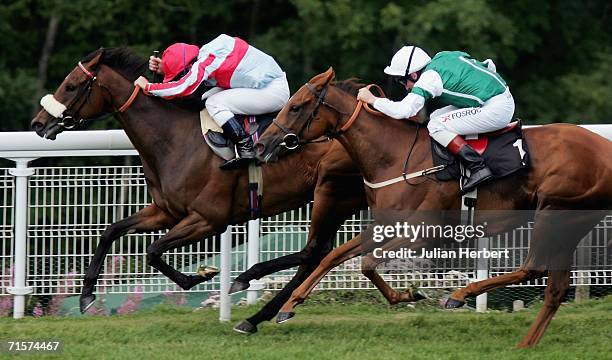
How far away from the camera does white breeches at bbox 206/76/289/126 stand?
850cm

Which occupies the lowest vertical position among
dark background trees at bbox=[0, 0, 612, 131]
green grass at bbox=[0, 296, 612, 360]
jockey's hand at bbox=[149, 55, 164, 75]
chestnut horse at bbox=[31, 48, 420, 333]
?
green grass at bbox=[0, 296, 612, 360]

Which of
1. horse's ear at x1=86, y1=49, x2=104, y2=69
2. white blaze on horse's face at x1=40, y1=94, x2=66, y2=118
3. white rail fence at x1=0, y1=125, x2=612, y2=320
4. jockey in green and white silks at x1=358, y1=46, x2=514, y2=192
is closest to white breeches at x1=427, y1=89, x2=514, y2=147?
jockey in green and white silks at x1=358, y1=46, x2=514, y2=192

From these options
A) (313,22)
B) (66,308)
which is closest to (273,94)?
(66,308)

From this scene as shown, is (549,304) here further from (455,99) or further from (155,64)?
(155,64)

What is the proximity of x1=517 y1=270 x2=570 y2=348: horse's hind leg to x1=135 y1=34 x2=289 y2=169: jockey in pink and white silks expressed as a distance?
2.06 m

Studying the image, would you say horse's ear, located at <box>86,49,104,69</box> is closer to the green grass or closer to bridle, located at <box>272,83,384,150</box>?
bridle, located at <box>272,83,384,150</box>

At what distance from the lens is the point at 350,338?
26.9 feet

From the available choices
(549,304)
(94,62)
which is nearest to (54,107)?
(94,62)

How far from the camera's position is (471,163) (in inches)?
311

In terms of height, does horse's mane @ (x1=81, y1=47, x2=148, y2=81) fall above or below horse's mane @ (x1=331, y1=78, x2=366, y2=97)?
above

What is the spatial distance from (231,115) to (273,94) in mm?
342

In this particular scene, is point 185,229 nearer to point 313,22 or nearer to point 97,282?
point 97,282

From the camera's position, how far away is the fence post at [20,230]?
364 inches

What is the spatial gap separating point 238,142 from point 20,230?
72.9 inches
